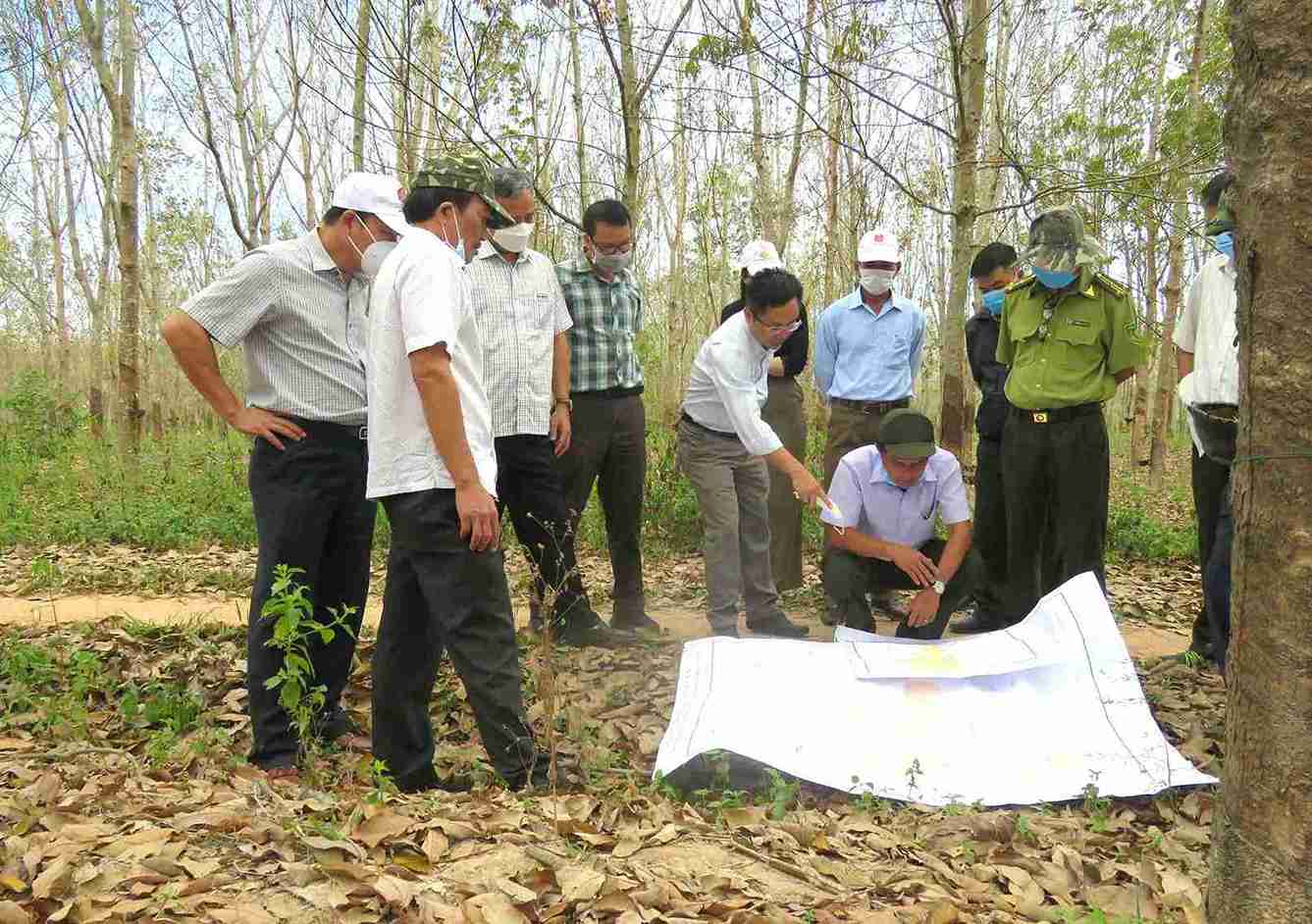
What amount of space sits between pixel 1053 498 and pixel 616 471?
2.03 meters

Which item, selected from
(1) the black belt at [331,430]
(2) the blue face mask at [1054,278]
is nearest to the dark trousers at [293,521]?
(1) the black belt at [331,430]

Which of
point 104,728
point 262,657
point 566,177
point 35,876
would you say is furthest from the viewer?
point 566,177

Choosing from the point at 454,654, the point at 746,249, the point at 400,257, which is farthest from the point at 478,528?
the point at 746,249

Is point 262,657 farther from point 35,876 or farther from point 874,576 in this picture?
point 874,576

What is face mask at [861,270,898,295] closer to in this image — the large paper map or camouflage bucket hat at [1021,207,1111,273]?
camouflage bucket hat at [1021,207,1111,273]

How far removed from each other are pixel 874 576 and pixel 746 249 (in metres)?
2.00

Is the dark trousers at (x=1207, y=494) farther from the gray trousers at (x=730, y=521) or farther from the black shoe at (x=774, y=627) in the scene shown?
the gray trousers at (x=730, y=521)

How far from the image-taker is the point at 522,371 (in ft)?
13.0

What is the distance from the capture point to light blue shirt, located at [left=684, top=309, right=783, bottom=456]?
4047 millimetres

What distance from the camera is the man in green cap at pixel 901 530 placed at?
402cm

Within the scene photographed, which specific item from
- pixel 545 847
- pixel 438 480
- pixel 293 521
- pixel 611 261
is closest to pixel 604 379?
pixel 611 261

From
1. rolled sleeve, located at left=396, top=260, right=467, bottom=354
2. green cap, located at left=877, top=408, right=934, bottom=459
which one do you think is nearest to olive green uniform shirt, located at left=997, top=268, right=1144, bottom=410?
green cap, located at left=877, top=408, right=934, bottom=459

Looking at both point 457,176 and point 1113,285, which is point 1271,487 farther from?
point 1113,285

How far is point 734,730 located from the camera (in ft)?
9.78
